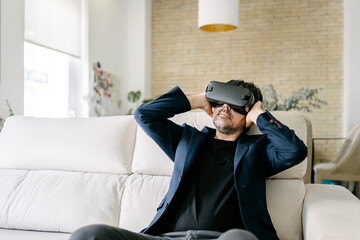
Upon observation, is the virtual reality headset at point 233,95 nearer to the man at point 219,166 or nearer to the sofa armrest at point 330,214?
the man at point 219,166

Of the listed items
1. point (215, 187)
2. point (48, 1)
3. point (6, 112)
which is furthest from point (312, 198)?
point (48, 1)

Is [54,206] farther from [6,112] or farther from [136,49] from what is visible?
[136,49]

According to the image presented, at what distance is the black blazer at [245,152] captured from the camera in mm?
A: 1517

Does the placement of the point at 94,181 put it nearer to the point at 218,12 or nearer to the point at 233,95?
the point at 233,95

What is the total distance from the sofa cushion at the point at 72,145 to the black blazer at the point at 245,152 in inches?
10.8

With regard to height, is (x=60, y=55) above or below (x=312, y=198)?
above

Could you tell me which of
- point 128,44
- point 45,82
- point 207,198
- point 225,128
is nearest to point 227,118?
point 225,128

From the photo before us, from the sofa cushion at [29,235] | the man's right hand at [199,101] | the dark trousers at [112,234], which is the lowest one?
the sofa cushion at [29,235]

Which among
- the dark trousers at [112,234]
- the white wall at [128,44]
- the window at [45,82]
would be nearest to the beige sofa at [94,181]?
the dark trousers at [112,234]

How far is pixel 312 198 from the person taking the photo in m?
1.63

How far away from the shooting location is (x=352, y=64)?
486 centimetres

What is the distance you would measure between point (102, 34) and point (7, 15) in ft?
5.72

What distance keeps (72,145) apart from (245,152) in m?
0.93

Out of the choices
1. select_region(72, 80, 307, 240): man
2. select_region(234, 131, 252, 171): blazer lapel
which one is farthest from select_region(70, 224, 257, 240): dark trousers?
select_region(234, 131, 252, 171): blazer lapel
